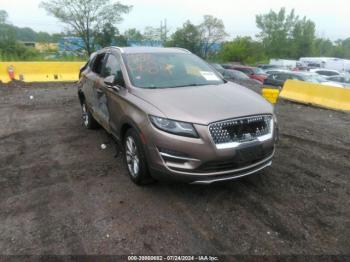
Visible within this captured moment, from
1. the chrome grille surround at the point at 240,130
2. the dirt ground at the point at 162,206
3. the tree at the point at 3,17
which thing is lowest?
the dirt ground at the point at 162,206

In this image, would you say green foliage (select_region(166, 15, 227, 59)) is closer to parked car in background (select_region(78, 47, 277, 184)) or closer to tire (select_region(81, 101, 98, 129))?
tire (select_region(81, 101, 98, 129))

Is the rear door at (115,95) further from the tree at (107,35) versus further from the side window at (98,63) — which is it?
the tree at (107,35)

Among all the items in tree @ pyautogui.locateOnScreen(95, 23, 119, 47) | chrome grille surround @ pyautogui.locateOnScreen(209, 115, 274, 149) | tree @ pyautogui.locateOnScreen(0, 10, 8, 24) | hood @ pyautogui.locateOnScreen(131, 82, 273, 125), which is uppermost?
tree @ pyautogui.locateOnScreen(0, 10, 8, 24)

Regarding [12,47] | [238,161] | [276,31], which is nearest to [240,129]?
[238,161]

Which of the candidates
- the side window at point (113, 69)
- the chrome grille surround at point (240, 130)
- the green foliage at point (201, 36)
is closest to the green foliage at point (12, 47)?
the green foliage at point (201, 36)

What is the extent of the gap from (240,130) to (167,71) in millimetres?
1663

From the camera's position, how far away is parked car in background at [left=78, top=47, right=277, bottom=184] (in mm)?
3490

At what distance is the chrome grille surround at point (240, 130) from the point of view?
11.5ft

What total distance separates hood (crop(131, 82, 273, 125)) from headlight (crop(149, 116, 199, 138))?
0.06m

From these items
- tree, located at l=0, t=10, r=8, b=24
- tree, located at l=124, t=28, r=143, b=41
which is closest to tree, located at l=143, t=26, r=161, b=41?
tree, located at l=124, t=28, r=143, b=41

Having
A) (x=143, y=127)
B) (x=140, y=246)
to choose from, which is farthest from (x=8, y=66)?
(x=140, y=246)

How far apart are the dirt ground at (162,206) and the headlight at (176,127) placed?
3.07 ft

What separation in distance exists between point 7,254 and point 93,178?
168 cm

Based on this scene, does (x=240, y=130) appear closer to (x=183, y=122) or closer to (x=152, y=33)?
(x=183, y=122)
